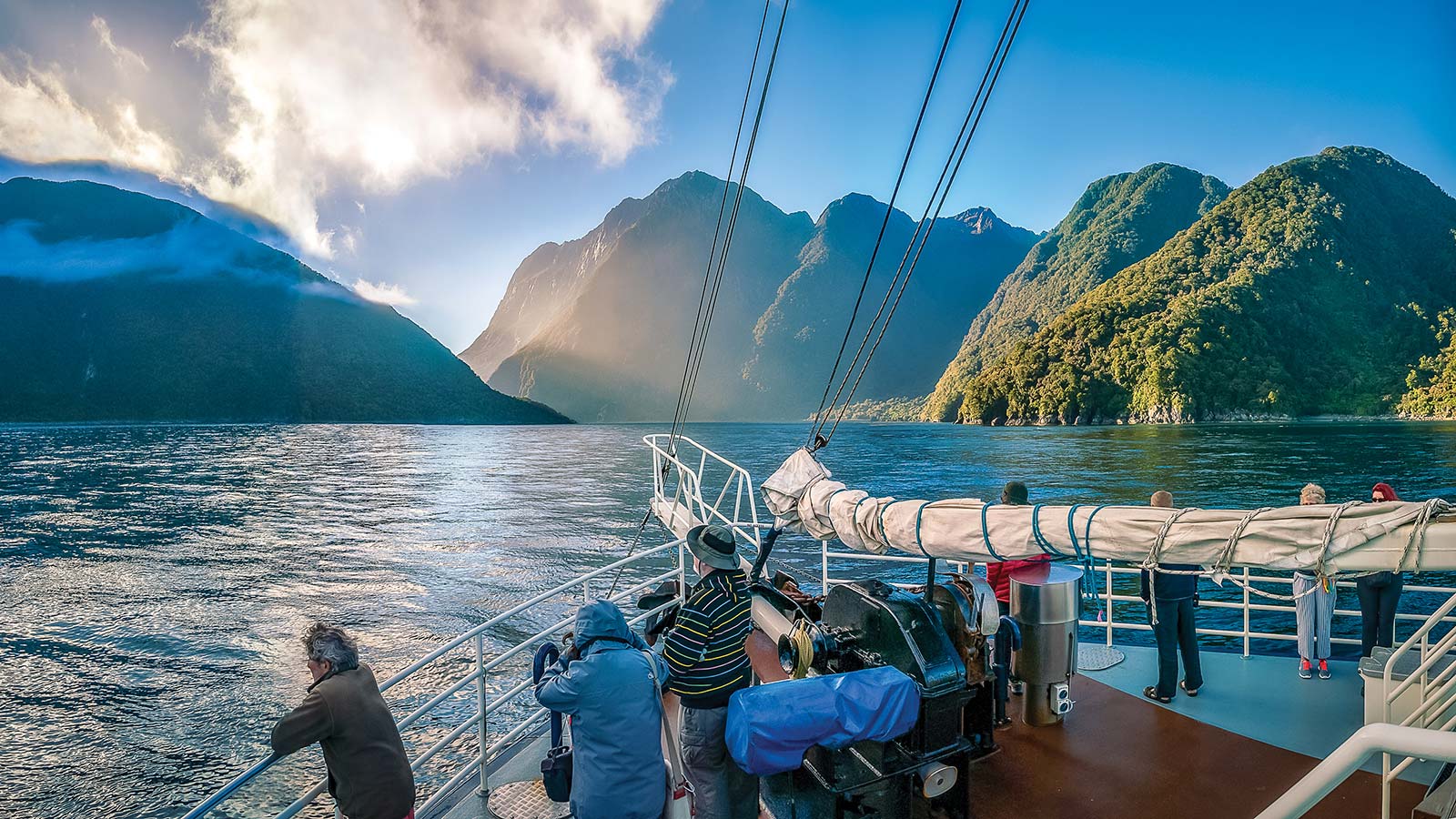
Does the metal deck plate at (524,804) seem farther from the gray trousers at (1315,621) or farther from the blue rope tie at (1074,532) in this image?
the gray trousers at (1315,621)

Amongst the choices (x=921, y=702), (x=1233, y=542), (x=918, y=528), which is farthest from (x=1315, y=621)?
(x=921, y=702)

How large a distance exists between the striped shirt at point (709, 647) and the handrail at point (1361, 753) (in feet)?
7.10

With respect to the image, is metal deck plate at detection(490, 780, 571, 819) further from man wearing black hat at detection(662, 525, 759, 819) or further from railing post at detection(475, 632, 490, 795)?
man wearing black hat at detection(662, 525, 759, 819)

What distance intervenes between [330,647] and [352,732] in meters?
0.37

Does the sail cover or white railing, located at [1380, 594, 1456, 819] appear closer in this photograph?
the sail cover

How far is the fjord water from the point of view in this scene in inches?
424

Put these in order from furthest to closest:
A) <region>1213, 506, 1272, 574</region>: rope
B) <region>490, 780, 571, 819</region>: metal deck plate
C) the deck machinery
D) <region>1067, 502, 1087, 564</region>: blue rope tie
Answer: <region>490, 780, 571, 819</region>: metal deck plate → <region>1067, 502, 1087, 564</region>: blue rope tie → the deck machinery → <region>1213, 506, 1272, 574</region>: rope

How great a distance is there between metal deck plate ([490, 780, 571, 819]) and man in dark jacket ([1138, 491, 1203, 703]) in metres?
4.20

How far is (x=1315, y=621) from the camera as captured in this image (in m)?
5.77

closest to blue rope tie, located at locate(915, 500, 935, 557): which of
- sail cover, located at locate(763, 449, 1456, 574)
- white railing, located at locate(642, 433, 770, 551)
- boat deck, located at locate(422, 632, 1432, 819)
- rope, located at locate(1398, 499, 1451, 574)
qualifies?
sail cover, located at locate(763, 449, 1456, 574)

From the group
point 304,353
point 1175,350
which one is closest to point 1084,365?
point 1175,350

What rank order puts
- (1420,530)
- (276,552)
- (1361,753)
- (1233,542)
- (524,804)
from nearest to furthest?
1. (1361,753)
2. (1420,530)
3. (1233,542)
4. (524,804)
5. (276,552)

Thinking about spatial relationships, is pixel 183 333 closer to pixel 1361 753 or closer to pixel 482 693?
pixel 482 693

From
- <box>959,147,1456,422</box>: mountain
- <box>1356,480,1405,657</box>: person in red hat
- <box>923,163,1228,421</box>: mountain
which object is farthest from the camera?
<box>923,163,1228,421</box>: mountain
